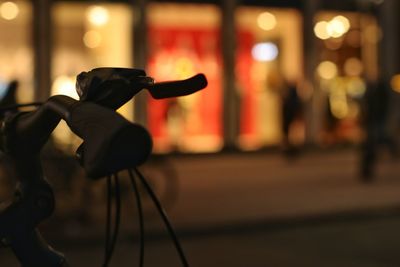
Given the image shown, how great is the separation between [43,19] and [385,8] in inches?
418

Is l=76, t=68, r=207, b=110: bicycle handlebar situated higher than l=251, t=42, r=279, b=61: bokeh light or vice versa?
l=251, t=42, r=279, b=61: bokeh light

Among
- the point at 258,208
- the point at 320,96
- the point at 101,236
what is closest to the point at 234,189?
the point at 258,208

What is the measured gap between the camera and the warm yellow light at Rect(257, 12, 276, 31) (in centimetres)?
2428

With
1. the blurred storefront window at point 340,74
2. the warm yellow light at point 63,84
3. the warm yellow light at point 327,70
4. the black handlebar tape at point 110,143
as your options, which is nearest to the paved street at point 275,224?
the warm yellow light at point 63,84

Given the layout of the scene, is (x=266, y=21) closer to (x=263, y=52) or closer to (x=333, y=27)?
(x=263, y=52)

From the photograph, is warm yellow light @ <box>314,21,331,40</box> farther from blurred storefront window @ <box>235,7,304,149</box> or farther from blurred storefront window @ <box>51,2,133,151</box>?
blurred storefront window @ <box>51,2,133,151</box>

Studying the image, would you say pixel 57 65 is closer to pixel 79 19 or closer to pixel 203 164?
pixel 79 19

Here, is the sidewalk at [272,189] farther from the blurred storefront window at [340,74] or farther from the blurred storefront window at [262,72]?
the blurred storefront window at [340,74]

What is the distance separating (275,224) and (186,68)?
12.5 m

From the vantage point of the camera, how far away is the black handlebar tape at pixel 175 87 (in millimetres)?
2098

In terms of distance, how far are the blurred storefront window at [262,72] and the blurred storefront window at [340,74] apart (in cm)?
94

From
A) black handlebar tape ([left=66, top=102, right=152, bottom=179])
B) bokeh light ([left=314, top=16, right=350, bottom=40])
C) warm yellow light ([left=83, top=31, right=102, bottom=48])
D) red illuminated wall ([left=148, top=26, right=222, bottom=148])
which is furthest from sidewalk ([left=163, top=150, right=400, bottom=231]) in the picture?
black handlebar tape ([left=66, top=102, right=152, bottom=179])

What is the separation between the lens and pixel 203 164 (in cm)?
2086

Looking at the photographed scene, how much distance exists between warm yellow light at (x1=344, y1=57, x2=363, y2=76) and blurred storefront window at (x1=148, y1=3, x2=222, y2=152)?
433 cm
